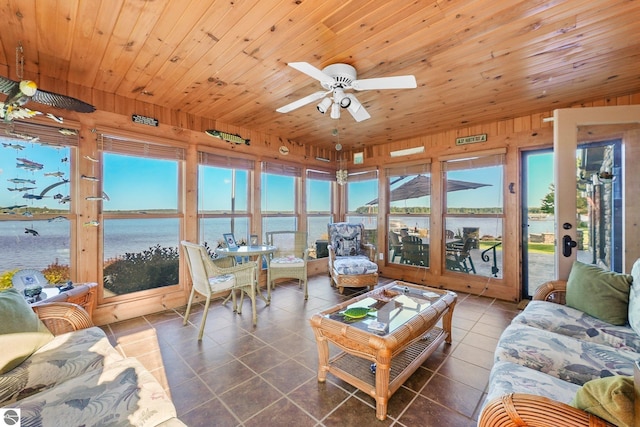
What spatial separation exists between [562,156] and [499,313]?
6.17 ft

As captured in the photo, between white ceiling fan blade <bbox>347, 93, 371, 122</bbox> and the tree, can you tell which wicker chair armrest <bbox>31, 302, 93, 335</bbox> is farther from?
the tree

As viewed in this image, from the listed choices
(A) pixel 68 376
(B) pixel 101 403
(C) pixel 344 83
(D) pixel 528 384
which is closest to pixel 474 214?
(C) pixel 344 83

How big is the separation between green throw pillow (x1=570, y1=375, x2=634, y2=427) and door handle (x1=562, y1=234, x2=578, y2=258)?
192 centimetres

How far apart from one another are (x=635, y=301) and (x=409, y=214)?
307cm

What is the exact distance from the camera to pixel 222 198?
3.87m

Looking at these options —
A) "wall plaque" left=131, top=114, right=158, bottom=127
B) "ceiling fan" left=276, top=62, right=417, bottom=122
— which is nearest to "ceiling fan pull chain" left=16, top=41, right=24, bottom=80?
"wall plaque" left=131, top=114, right=158, bottom=127

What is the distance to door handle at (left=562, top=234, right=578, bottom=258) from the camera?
228 centimetres

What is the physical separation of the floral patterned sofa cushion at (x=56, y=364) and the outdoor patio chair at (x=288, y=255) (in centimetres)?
223

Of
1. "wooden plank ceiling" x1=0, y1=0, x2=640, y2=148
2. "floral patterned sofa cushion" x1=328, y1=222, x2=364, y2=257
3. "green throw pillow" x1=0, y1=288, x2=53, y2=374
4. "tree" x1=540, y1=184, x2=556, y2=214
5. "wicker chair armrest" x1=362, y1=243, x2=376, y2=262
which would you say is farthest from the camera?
"floral patterned sofa cushion" x1=328, y1=222, x2=364, y2=257

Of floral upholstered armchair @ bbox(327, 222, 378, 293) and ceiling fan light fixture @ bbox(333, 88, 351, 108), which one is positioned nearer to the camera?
ceiling fan light fixture @ bbox(333, 88, 351, 108)

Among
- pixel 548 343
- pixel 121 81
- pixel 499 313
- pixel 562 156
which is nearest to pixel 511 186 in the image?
pixel 562 156

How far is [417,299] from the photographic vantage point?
7.98 ft

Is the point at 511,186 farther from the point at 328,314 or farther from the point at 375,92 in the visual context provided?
the point at 328,314

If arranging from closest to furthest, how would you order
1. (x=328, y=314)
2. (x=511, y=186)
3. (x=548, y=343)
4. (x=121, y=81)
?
(x=548, y=343)
(x=328, y=314)
(x=121, y=81)
(x=511, y=186)
